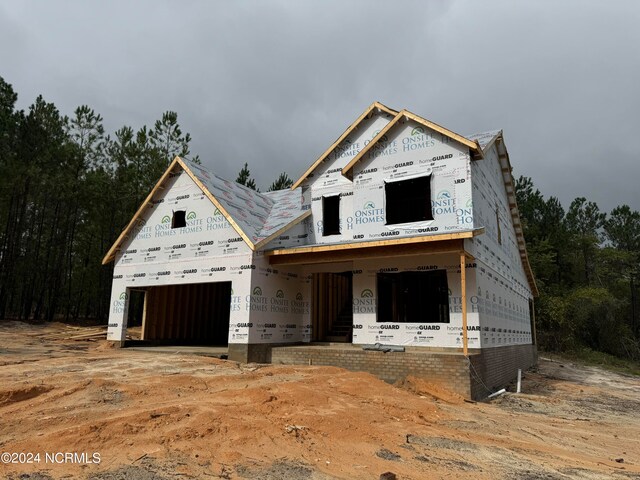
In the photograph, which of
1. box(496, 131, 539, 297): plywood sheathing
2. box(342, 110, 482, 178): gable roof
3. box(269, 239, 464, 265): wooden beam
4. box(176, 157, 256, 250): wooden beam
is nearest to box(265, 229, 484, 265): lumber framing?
box(269, 239, 464, 265): wooden beam

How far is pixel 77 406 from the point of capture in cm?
695

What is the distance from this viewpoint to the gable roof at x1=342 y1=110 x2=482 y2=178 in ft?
41.1

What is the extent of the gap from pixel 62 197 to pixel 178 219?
1555cm

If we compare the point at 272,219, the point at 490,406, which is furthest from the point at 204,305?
the point at 490,406

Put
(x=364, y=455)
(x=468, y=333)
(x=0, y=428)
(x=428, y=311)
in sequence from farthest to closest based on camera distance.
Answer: (x=428, y=311) < (x=468, y=333) < (x=0, y=428) < (x=364, y=455)

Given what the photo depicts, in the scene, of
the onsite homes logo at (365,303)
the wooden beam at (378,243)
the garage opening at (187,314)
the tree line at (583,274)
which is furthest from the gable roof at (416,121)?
the tree line at (583,274)

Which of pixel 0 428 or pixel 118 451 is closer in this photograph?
pixel 118 451

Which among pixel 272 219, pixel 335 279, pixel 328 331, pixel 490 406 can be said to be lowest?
pixel 490 406

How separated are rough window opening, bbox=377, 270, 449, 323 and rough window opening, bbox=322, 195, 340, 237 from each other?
264 cm

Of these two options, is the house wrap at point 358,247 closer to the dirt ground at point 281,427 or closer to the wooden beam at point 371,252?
the wooden beam at point 371,252

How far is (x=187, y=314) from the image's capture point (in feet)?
63.6

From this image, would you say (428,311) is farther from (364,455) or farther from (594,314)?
(594,314)

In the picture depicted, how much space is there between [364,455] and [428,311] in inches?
322

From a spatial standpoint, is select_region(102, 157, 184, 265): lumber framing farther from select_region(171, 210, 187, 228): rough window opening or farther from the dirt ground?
the dirt ground
